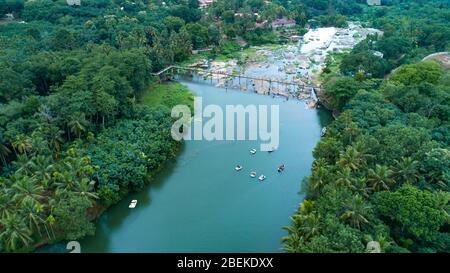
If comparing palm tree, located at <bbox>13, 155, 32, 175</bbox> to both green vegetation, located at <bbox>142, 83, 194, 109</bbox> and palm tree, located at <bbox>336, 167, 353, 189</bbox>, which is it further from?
palm tree, located at <bbox>336, 167, 353, 189</bbox>

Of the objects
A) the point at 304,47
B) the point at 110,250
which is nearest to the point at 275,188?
the point at 110,250

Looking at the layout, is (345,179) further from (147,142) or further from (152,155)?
(147,142)

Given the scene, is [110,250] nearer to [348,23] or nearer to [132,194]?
[132,194]

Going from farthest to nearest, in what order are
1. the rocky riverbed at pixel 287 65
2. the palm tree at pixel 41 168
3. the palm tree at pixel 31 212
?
the rocky riverbed at pixel 287 65, the palm tree at pixel 41 168, the palm tree at pixel 31 212

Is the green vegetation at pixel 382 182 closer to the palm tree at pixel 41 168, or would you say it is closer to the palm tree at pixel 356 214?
the palm tree at pixel 356 214

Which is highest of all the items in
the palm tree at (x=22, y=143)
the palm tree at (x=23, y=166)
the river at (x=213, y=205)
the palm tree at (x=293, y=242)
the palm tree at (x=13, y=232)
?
the palm tree at (x=22, y=143)

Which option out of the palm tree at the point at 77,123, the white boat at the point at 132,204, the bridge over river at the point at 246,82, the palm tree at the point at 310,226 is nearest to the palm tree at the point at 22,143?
the palm tree at the point at 77,123

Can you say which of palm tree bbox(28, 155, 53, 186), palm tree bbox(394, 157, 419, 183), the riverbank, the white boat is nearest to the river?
the white boat

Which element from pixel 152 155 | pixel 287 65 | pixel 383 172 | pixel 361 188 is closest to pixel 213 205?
pixel 152 155
